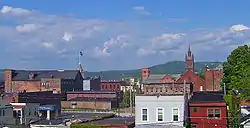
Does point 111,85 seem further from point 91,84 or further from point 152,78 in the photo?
point 152,78

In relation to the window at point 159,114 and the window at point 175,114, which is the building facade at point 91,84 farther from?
the window at point 175,114

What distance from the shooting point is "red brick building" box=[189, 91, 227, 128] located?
3916 cm

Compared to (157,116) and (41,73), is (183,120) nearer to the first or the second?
(157,116)

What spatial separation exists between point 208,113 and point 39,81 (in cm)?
9021

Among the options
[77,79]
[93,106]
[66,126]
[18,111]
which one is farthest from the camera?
[77,79]

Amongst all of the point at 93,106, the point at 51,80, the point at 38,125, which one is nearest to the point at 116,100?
the point at 93,106

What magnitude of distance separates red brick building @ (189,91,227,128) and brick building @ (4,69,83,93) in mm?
84248

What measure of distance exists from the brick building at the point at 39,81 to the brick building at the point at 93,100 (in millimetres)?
12556

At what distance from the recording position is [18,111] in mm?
56562

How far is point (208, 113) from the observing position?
39.6 meters

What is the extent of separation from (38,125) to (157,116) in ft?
41.2

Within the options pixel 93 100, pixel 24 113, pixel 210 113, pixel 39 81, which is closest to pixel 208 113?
pixel 210 113

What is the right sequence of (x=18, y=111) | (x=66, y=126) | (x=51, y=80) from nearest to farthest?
(x=66, y=126) → (x=18, y=111) → (x=51, y=80)

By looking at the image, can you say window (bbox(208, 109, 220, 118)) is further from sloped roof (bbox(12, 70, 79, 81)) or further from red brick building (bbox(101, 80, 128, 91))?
red brick building (bbox(101, 80, 128, 91))
